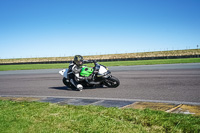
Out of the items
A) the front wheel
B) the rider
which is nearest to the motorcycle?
the front wheel

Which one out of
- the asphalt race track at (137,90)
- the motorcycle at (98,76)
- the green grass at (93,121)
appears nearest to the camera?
the green grass at (93,121)

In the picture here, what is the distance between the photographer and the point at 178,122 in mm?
3795

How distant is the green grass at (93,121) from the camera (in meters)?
3.59

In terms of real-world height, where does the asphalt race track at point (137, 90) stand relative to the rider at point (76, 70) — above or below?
below

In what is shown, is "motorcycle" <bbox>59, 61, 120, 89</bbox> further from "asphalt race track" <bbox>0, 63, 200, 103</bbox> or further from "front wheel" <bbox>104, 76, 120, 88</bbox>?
"asphalt race track" <bbox>0, 63, 200, 103</bbox>

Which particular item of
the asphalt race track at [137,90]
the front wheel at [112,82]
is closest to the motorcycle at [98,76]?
the front wheel at [112,82]

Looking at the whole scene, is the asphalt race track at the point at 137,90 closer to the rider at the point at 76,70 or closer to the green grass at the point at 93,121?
the rider at the point at 76,70

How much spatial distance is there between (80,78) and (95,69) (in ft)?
2.48

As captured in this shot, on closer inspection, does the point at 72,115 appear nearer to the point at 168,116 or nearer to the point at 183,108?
the point at 168,116

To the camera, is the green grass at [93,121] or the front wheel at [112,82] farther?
the front wheel at [112,82]

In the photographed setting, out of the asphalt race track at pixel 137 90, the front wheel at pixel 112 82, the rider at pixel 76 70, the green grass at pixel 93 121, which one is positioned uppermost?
the rider at pixel 76 70

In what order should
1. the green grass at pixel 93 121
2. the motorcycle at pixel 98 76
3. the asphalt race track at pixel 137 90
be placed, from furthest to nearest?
the motorcycle at pixel 98 76, the asphalt race track at pixel 137 90, the green grass at pixel 93 121

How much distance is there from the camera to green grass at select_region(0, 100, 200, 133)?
3.59 meters

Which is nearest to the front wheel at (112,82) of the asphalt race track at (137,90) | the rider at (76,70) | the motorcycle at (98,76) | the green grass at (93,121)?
the motorcycle at (98,76)
